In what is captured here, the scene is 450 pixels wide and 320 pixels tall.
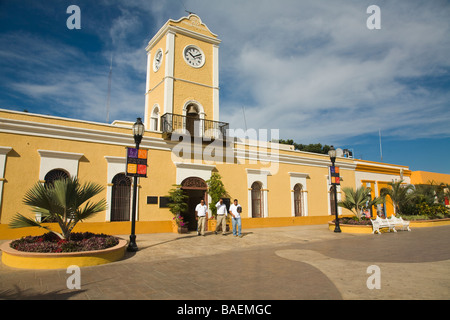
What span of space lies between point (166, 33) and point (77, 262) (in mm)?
14227

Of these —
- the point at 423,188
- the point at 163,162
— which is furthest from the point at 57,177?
the point at 423,188

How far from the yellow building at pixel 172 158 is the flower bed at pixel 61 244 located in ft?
14.3

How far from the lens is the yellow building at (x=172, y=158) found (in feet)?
37.4

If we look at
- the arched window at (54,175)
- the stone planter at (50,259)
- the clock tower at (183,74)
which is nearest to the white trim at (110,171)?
the arched window at (54,175)

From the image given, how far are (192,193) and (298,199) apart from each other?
763cm

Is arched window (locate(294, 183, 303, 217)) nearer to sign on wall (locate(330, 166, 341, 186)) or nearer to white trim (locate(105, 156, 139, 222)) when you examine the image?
sign on wall (locate(330, 166, 341, 186))

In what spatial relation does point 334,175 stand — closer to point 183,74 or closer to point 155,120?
point 183,74

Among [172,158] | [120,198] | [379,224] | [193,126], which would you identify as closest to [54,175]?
[120,198]

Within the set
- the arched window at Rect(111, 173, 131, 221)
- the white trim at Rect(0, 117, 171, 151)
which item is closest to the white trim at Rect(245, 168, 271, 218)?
the white trim at Rect(0, 117, 171, 151)

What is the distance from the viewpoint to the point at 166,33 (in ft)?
55.7

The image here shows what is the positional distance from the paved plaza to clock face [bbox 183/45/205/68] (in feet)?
39.2

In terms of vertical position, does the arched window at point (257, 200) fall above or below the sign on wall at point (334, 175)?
below

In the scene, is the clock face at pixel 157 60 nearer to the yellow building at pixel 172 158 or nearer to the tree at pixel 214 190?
→ the yellow building at pixel 172 158

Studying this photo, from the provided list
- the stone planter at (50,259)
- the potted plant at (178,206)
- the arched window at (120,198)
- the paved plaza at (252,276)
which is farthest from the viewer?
the potted plant at (178,206)
